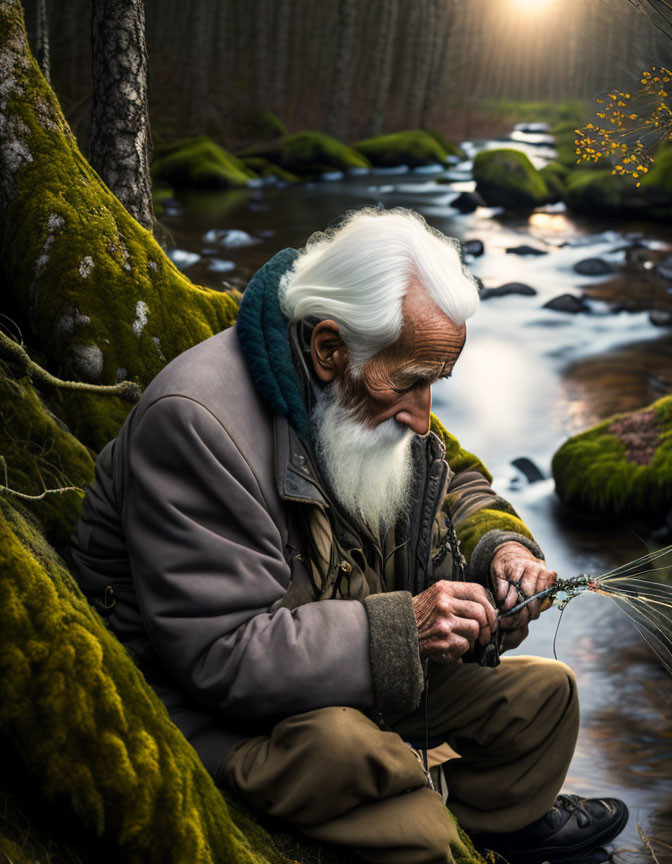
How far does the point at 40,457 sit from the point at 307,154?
2023cm

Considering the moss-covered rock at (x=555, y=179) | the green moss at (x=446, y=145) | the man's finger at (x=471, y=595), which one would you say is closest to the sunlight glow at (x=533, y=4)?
the green moss at (x=446, y=145)

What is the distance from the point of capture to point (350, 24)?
76.4 ft

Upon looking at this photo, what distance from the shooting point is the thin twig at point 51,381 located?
2938 millimetres

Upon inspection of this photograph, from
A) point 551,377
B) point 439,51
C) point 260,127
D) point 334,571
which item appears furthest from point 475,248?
Answer: point 439,51

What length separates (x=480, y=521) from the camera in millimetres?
3037

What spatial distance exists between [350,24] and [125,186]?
21.3m

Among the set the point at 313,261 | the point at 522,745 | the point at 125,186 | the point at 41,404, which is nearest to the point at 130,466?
the point at 313,261

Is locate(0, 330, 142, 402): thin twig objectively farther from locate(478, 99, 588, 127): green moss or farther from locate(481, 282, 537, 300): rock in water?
locate(478, 99, 588, 127): green moss

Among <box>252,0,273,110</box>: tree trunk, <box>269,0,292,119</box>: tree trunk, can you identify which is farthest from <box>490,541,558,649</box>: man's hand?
<box>269,0,292,119</box>: tree trunk

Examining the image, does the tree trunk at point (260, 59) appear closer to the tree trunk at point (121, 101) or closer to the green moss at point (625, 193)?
the green moss at point (625, 193)

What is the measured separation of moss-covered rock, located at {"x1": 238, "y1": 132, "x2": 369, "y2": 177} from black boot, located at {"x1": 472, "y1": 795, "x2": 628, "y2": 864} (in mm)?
20443

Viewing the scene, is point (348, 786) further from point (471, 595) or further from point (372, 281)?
point (372, 281)

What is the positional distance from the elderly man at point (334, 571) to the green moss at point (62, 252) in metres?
1.11

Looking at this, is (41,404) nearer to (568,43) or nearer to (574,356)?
(574,356)
